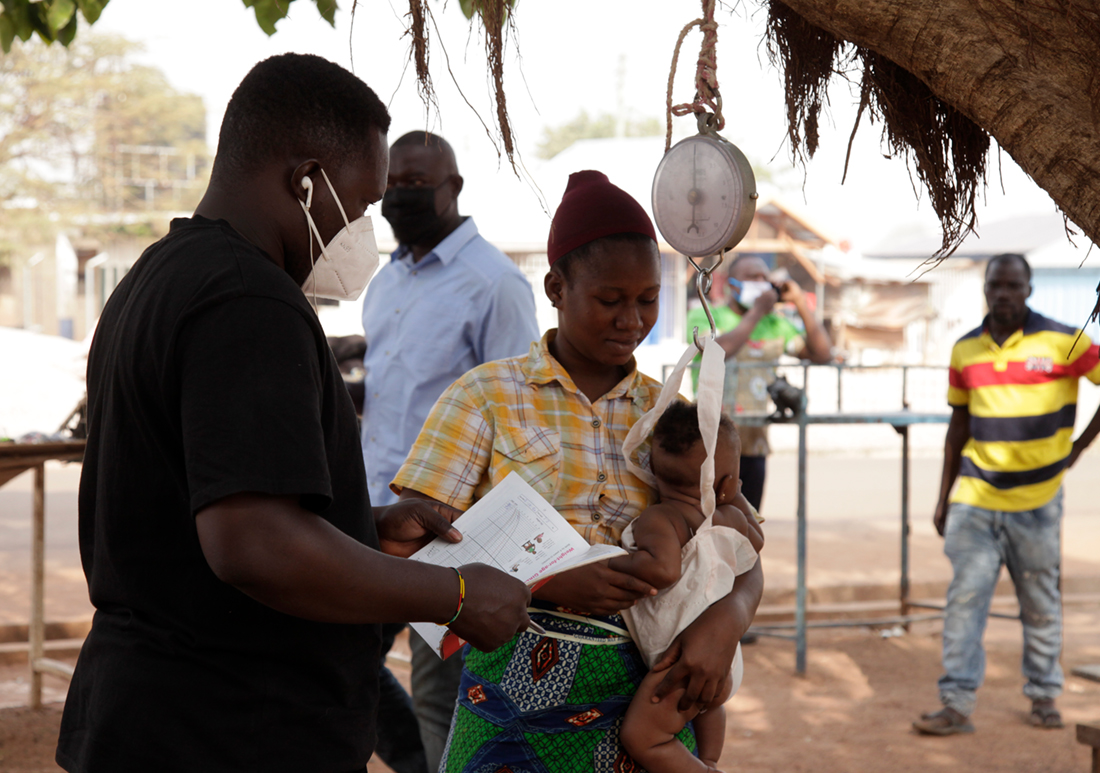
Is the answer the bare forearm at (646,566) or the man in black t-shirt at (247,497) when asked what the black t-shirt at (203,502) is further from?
the bare forearm at (646,566)

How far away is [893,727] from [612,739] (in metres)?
3.36

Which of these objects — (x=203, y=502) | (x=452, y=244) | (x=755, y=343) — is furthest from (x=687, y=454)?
(x=755, y=343)

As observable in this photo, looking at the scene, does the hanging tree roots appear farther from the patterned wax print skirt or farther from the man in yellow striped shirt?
the man in yellow striped shirt

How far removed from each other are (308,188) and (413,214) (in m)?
2.21

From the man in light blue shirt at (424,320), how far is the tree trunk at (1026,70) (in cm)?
206

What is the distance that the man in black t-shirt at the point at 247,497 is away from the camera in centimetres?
135

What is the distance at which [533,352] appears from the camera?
7.26 ft

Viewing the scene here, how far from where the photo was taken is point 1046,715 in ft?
15.9

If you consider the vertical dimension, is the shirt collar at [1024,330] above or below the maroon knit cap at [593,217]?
below

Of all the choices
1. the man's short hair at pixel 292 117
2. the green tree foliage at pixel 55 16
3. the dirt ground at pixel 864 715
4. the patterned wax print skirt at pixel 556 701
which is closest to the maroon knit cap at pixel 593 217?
the man's short hair at pixel 292 117

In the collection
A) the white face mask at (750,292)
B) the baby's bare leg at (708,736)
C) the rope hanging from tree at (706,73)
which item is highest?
the rope hanging from tree at (706,73)

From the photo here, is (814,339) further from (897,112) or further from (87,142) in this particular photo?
(87,142)

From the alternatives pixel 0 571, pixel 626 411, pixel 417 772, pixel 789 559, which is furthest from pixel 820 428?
pixel 626 411

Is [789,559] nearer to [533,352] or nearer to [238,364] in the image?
[533,352]
